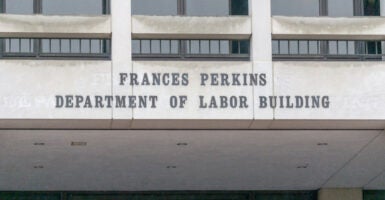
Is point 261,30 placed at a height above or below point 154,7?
below

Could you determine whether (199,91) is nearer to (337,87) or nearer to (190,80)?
(190,80)

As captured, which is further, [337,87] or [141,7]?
[141,7]

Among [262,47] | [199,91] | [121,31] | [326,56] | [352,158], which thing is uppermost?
[121,31]

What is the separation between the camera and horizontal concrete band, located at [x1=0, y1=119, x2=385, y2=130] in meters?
23.2

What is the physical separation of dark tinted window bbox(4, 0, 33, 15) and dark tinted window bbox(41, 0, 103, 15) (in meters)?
0.30

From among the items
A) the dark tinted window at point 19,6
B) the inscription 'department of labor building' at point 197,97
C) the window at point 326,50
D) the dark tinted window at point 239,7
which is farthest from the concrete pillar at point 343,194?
the dark tinted window at point 19,6

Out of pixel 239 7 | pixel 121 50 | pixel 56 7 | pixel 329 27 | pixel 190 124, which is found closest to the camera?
pixel 121 50

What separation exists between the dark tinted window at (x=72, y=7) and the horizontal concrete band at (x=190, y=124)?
2.56m

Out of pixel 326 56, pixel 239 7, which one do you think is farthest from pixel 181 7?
pixel 326 56

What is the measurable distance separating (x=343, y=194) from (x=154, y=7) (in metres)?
8.28

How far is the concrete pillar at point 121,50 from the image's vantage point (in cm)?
2308

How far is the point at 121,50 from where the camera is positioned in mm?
23406

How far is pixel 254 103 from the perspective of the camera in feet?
76.5

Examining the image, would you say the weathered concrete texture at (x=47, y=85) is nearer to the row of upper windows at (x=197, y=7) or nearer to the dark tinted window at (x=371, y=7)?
the row of upper windows at (x=197, y=7)
